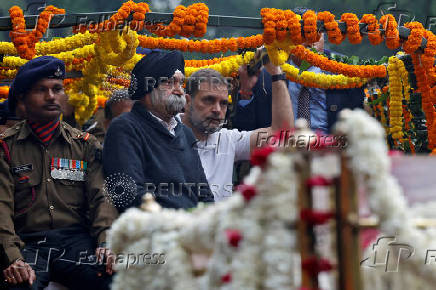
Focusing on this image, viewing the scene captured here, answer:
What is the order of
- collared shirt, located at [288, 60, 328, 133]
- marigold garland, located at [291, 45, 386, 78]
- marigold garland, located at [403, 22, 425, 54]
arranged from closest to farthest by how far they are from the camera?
marigold garland, located at [403, 22, 425, 54]
marigold garland, located at [291, 45, 386, 78]
collared shirt, located at [288, 60, 328, 133]

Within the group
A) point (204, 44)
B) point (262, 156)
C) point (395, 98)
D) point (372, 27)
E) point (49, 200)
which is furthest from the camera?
point (395, 98)

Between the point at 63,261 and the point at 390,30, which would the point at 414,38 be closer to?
the point at 390,30

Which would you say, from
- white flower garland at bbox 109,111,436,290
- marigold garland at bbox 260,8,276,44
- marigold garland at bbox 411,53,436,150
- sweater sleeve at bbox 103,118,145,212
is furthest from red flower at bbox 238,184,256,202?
marigold garland at bbox 411,53,436,150

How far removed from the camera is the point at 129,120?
4328mm

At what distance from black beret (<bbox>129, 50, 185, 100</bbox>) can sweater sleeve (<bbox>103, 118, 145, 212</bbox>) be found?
18.7 inches

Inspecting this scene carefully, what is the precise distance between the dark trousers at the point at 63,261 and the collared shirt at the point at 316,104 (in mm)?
2837

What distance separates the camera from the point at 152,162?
422 cm

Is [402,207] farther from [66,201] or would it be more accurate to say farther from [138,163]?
[66,201]

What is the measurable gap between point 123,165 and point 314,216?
2.11 metres

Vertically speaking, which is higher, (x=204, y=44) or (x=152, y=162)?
(x=204, y=44)

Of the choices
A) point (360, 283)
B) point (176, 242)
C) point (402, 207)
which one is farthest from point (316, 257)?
point (176, 242)

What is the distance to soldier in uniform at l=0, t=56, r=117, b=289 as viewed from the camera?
3.96m

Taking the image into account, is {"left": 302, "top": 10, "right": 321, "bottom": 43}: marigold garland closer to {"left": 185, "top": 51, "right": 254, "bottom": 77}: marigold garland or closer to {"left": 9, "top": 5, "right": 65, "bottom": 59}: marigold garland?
{"left": 185, "top": 51, "right": 254, "bottom": 77}: marigold garland

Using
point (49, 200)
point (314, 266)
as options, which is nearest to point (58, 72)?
point (49, 200)
